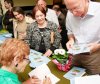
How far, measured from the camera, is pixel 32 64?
2463 millimetres

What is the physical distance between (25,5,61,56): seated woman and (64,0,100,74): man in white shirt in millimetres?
743

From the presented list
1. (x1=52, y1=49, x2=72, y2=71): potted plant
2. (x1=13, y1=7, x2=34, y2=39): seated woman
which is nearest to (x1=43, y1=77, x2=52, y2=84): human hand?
(x1=52, y1=49, x2=72, y2=71): potted plant

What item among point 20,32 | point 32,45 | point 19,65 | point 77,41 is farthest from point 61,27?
point 19,65

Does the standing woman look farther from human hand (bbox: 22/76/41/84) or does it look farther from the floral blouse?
human hand (bbox: 22/76/41/84)

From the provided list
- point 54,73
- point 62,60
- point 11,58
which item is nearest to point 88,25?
point 62,60

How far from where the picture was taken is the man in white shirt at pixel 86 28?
6.95 feet

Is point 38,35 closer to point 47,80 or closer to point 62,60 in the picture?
point 62,60

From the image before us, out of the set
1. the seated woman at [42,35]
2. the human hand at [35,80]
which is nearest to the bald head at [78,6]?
the human hand at [35,80]

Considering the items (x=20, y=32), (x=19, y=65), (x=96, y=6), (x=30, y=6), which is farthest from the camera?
(x=30, y=6)

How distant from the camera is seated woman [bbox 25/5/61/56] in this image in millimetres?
3120

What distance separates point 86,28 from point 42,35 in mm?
1030

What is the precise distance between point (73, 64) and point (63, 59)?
0.46 ft

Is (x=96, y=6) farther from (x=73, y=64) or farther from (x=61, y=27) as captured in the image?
(x=61, y=27)

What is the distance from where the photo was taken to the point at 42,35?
10.3ft
